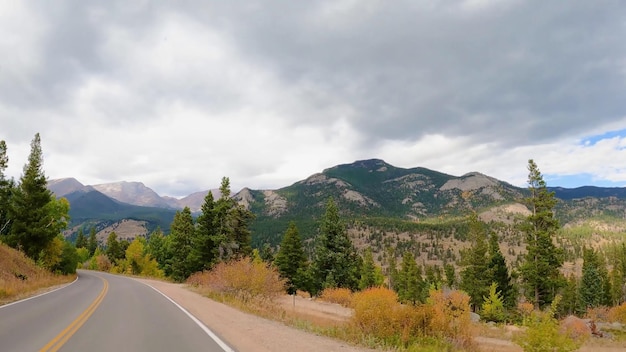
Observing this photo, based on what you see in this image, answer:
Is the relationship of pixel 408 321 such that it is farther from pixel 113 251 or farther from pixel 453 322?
pixel 113 251

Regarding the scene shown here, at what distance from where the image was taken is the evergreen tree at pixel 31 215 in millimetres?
38906

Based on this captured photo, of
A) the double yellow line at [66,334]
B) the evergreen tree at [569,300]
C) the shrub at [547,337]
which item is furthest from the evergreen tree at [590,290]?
the double yellow line at [66,334]

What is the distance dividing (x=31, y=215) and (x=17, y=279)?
60.1 feet

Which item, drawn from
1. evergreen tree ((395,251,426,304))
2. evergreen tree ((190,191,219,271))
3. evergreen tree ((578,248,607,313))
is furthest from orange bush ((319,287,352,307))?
evergreen tree ((578,248,607,313))

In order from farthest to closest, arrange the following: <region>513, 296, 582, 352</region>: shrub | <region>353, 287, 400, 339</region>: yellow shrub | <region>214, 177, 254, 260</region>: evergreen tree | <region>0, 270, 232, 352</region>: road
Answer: <region>214, 177, 254, 260</region>: evergreen tree, <region>353, 287, 400, 339</region>: yellow shrub, <region>513, 296, 582, 352</region>: shrub, <region>0, 270, 232, 352</region>: road

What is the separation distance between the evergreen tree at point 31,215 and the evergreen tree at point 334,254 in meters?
31.0

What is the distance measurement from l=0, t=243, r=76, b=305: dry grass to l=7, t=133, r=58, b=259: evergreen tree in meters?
6.57

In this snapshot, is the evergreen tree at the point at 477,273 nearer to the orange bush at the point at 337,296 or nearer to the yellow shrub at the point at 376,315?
the orange bush at the point at 337,296

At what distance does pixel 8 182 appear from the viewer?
49938 millimetres

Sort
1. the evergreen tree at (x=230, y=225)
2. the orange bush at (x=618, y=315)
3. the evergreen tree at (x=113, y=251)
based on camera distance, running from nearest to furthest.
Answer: the evergreen tree at (x=230, y=225), the orange bush at (x=618, y=315), the evergreen tree at (x=113, y=251)

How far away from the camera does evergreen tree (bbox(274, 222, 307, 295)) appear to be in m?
54.9

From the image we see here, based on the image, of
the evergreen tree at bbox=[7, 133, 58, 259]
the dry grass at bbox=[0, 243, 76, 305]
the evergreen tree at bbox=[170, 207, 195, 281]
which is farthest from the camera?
the evergreen tree at bbox=[170, 207, 195, 281]

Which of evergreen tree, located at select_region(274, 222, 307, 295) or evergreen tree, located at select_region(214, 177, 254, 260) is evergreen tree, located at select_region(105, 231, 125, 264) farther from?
evergreen tree, located at select_region(214, 177, 254, 260)

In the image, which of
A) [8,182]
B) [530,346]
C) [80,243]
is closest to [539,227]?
[530,346]
